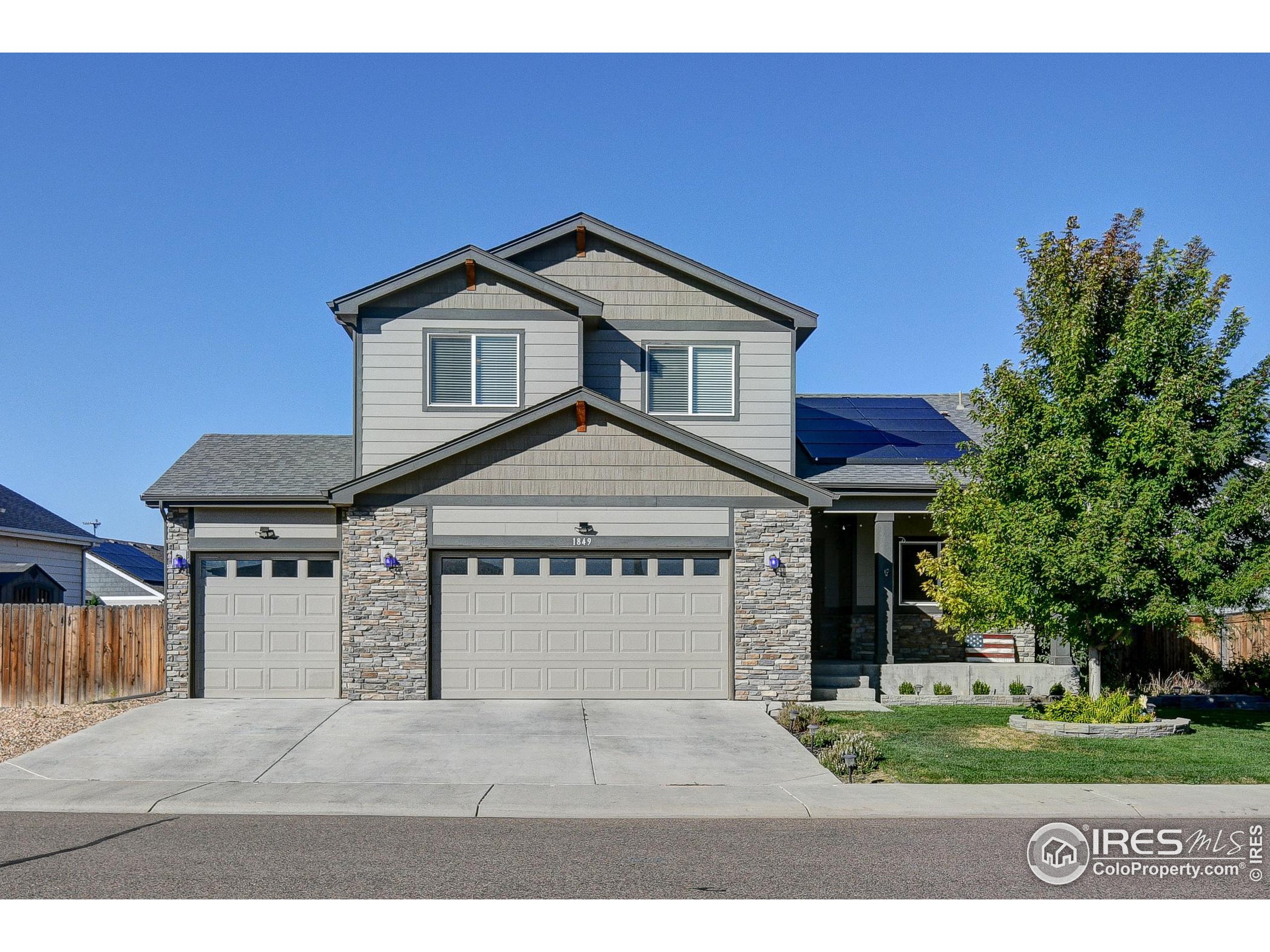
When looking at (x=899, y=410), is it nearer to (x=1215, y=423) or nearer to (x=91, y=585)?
(x=1215, y=423)

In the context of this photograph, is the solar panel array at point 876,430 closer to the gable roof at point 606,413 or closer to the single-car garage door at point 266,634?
the gable roof at point 606,413

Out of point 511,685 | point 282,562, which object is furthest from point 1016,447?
point 282,562

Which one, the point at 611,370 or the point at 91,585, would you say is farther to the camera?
the point at 91,585

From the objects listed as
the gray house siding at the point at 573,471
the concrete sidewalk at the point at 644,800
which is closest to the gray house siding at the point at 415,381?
the gray house siding at the point at 573,471

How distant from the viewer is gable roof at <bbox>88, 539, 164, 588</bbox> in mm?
40688

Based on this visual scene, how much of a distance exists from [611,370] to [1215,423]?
9717 millimetres

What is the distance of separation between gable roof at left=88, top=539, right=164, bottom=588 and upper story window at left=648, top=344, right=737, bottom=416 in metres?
26.4

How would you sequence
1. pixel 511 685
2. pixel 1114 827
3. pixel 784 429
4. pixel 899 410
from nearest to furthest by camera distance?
1. pixel 1114 827
2. pixel 511 685
3. pixel 784 429
4. pixel 899 410

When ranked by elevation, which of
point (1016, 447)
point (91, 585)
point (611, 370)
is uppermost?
point (611, 370)

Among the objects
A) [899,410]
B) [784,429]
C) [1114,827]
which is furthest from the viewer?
[899,410]

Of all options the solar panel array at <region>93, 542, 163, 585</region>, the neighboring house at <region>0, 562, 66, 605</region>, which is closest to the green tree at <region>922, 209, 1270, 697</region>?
the neighboring house at <region>0, 562, 66, 605</region>

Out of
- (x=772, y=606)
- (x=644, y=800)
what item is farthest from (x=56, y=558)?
(x=644, y=800)

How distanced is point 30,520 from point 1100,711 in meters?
26.0

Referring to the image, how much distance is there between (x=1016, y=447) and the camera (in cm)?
1494
